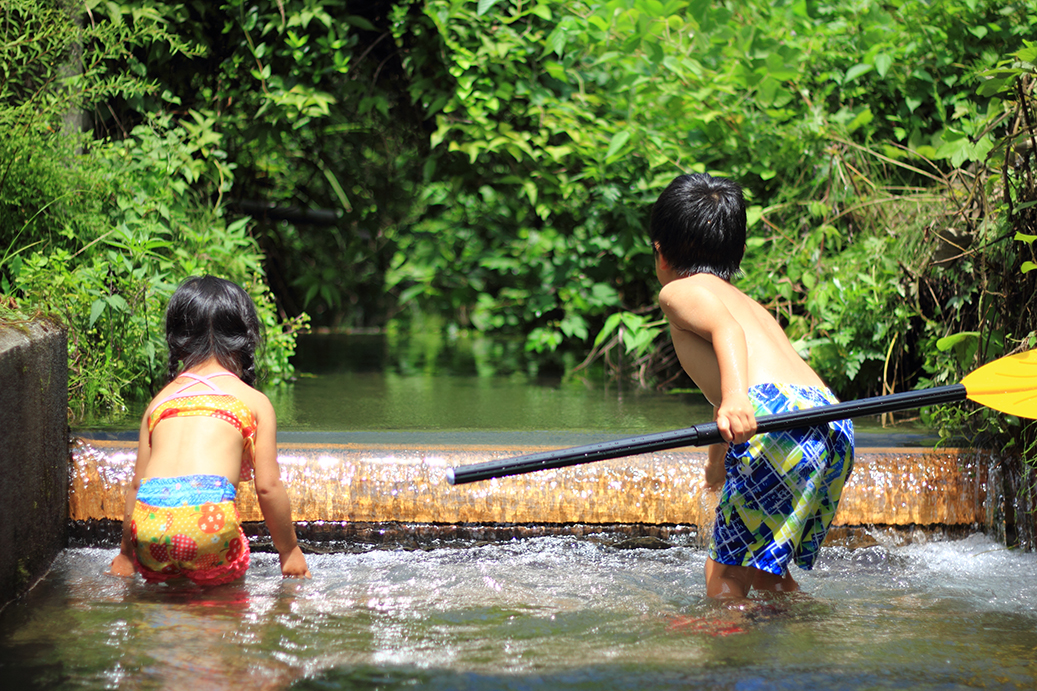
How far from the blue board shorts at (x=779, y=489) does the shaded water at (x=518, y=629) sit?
0.50 feet

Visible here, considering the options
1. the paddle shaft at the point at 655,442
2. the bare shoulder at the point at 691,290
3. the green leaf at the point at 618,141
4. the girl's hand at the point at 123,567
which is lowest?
the girl's hand at the point at 123,567

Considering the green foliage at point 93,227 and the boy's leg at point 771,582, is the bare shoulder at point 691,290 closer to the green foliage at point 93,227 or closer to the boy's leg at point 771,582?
the boy's leg at point 771,582

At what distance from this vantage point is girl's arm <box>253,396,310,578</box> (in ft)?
7.64

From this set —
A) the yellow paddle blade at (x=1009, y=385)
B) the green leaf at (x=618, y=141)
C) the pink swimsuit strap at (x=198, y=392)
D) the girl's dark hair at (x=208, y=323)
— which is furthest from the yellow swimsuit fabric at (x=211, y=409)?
the green leaf at (x=618, y=141)

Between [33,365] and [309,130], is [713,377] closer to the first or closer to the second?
[33,365]

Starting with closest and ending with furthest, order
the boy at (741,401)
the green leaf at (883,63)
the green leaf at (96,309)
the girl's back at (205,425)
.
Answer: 1. the boy at (741,401)
2. the girl's back at (205,425)
3. the green leaf at (96,309)
4. the green leaf at (883,63)

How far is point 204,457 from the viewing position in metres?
2.26

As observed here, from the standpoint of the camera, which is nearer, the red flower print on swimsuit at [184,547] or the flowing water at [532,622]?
the flowing water at [532,622]

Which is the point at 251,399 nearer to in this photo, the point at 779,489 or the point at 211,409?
the point at 211,409

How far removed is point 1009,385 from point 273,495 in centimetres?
195

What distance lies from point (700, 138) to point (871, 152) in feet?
2.95

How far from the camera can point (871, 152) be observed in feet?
14.4

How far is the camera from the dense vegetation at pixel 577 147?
11.4ft

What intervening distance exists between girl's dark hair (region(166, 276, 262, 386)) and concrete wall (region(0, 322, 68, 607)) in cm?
38
